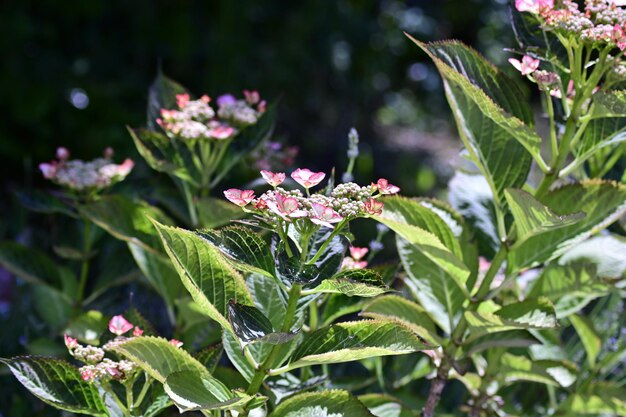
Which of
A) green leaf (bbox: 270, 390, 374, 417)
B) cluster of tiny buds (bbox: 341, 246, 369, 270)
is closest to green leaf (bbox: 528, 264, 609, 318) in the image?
cluster of tiny buds (bbox: 341, 246, 369, 270)

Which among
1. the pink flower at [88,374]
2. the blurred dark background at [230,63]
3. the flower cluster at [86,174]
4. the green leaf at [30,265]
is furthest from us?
the blurred dark background at [230,63]

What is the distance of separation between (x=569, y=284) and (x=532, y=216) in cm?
24

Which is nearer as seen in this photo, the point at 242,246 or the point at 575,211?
the point at 242,246

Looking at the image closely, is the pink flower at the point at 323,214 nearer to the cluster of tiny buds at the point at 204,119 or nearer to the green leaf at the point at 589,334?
the cluster of tiny buds at the point at 204,119

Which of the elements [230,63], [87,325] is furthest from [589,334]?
[230,63]

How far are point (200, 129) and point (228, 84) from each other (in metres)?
2.12

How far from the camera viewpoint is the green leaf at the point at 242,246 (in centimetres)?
82

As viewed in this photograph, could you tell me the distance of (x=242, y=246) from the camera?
832 mm

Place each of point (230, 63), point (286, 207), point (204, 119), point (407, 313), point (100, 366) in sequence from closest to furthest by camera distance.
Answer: point (286, 207) → point (100, 366) → point (407, 313) → point (204, 119) → point (230, 63)

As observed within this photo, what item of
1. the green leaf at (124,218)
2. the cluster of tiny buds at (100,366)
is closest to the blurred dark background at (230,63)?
the green leaf at (124,218)

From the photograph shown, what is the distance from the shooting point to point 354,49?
12.7ft

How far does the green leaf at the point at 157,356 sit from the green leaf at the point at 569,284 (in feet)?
1.72

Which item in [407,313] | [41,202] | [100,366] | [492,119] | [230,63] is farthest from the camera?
[230,63]

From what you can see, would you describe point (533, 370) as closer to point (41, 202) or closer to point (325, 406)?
point (325, 406)
